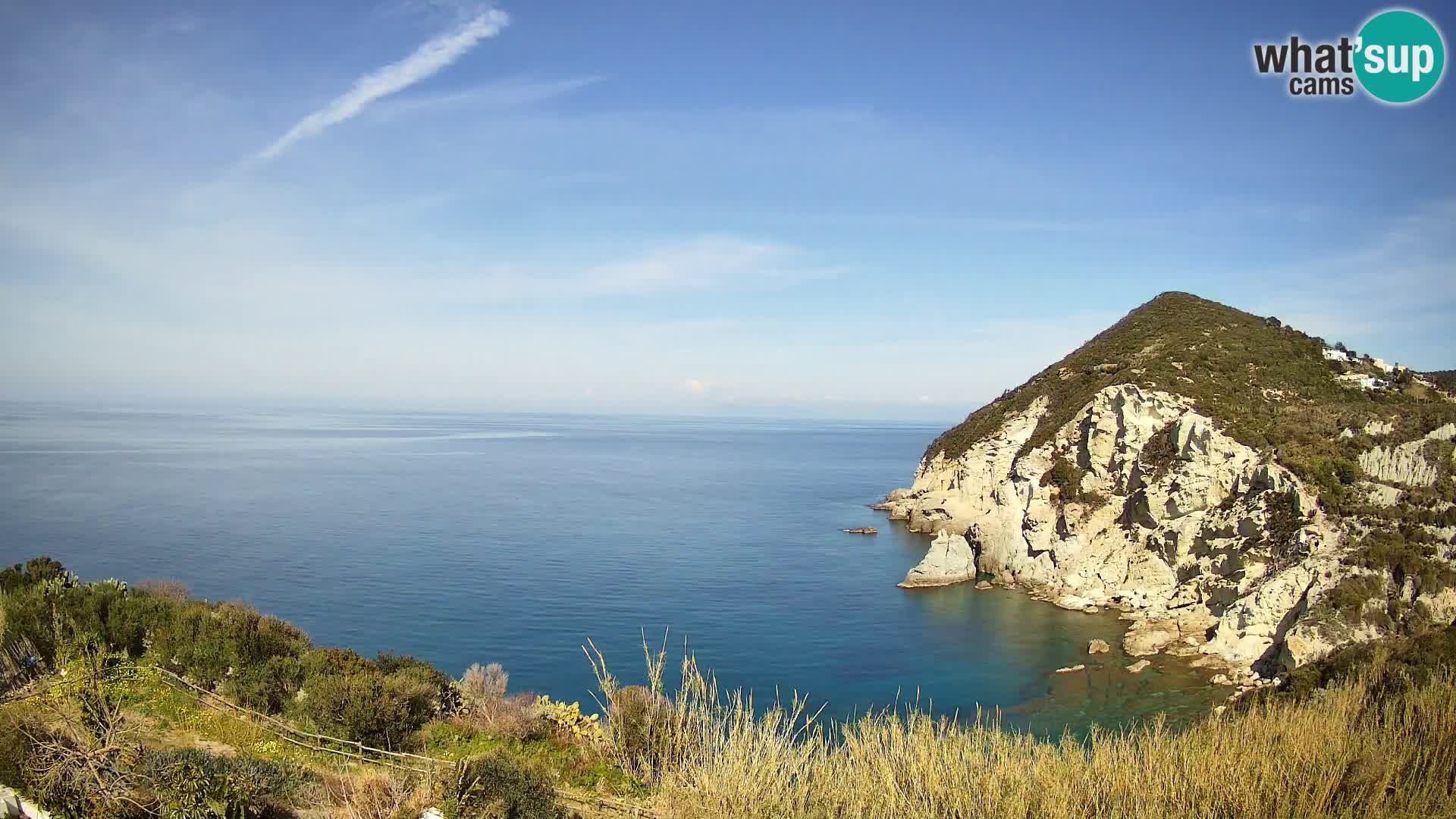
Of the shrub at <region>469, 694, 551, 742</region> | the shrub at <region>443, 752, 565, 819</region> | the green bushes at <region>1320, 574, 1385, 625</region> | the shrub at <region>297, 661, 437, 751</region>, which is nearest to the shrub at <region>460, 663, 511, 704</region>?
the shrub at <region>469, 694, 551, 742</region>

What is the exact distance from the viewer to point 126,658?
16953mm

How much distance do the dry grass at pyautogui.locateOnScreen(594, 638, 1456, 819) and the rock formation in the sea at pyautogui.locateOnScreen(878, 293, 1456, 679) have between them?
21.6m

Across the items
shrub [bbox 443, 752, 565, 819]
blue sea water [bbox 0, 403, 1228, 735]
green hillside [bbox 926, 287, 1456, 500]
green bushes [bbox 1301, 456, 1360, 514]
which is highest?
green hillside [bbox 926, 287, 1456, 500]

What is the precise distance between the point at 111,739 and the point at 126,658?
10.4m

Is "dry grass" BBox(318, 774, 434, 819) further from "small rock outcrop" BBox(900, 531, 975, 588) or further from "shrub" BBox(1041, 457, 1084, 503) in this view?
"shrub" BBox(1041, 457, 1084, 503)

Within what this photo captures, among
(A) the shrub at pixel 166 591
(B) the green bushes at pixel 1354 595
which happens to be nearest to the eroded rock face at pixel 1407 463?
(B) the green bushes at pixel 1354 595

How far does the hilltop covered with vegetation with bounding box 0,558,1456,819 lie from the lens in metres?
7.55

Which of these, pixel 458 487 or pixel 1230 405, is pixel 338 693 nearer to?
pixel 1230 405

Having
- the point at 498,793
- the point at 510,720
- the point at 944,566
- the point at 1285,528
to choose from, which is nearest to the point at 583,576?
the point at 944,566

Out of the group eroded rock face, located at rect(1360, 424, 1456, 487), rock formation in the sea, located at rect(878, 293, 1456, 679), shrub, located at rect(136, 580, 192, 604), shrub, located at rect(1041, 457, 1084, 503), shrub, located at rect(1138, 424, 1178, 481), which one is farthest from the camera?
shrub, located at rect(1041, 457, 1084, 503)

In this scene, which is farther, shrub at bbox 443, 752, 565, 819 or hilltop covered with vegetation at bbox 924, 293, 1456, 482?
hilltop covered with vegetation at bbox 924, 293, 1456, 482

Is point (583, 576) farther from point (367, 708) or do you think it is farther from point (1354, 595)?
point (1354, 595)

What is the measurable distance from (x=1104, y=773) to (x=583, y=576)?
3738 centimetres

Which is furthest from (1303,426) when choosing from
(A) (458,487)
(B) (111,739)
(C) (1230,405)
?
(A) (458,487)
